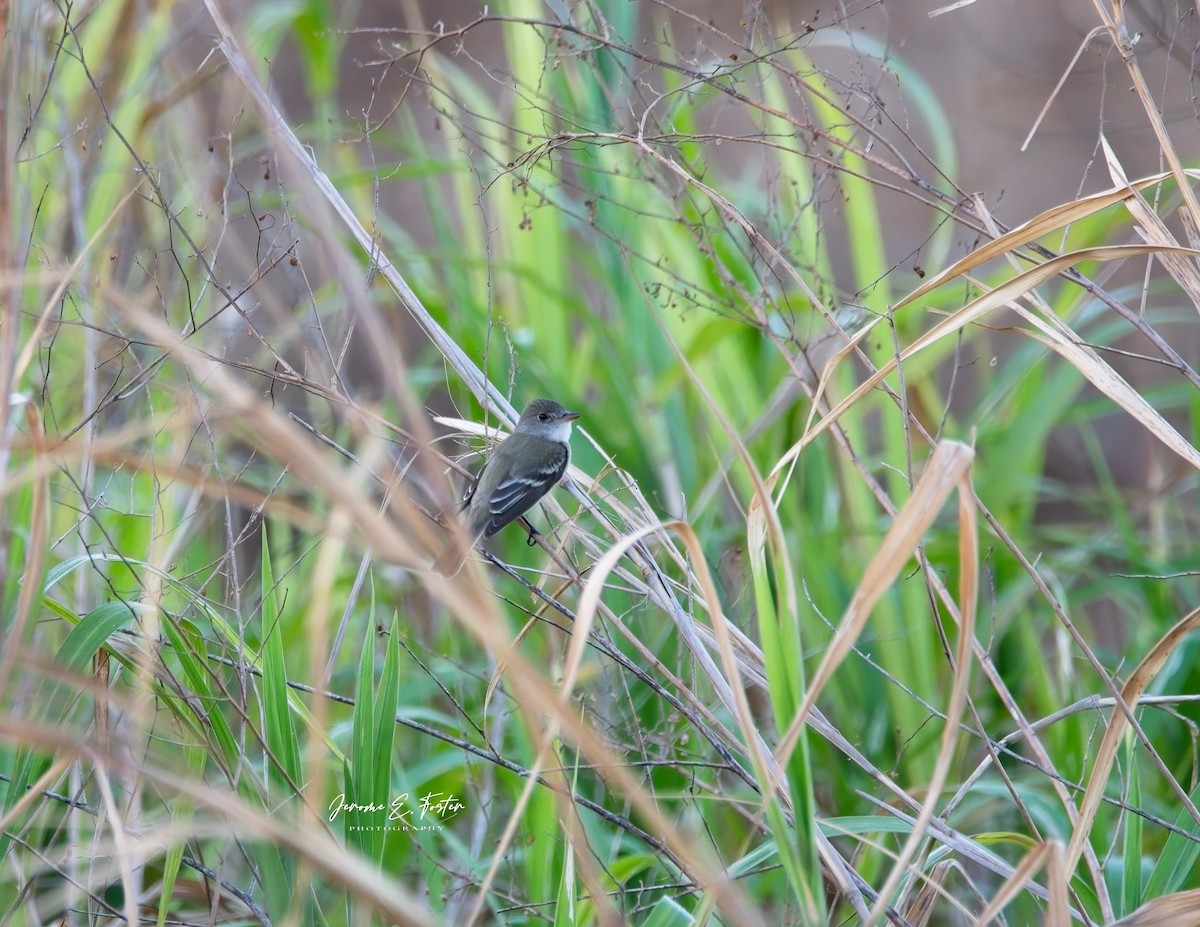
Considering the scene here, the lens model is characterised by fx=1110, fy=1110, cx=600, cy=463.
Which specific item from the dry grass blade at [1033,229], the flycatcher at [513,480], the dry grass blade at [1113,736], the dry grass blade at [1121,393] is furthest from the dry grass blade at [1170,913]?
the flycatcher at [513,480]

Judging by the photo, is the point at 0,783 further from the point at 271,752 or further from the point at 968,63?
the point at 968,63

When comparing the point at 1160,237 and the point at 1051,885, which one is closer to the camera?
the point at 1051,885

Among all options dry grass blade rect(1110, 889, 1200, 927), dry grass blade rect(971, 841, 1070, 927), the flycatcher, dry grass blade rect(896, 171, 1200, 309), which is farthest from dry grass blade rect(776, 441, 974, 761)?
the flycatcher

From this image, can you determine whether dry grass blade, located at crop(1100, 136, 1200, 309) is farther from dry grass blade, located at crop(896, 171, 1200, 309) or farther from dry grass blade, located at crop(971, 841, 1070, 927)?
dry grass blade, located at crop(971, 841, 1070, 927)

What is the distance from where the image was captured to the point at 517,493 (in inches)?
137

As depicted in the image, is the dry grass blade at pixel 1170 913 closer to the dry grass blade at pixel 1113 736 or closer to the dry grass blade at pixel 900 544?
the dry grass blade at pixel 1113 736

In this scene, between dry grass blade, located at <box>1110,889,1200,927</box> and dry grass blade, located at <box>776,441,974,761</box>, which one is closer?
dry grass blade, located at <box>776,441,974,761</box>

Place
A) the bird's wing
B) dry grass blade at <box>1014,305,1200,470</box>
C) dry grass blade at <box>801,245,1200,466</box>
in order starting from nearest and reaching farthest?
dry grass blade at <box>801,245,1200,466</box> → dry grass blade at <box>1014,305,1200,470</box> → the bird's wing

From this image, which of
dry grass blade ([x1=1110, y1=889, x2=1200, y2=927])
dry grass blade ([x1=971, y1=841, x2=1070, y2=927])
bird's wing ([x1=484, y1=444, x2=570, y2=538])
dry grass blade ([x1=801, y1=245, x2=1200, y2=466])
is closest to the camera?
dry grass blade ([x1=971, y1=841, x2=1070, y2=927])

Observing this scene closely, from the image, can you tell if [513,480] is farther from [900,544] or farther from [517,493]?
[900,544]

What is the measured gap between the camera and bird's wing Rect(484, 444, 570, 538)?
3.30 m

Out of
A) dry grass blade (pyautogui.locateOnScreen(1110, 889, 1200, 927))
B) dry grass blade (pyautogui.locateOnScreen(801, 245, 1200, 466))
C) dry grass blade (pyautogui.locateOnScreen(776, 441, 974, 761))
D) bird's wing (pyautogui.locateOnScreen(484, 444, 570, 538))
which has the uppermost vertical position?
dry grass blade (pyautogui.locateOnScreen(801, 245, 1200, 466))

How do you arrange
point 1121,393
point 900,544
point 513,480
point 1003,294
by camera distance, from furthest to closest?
1. point 513,480
2. point 1121,393
3. point 1003,294
4. point 900,544

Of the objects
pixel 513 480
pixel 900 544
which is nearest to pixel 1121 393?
pixel 900 544
